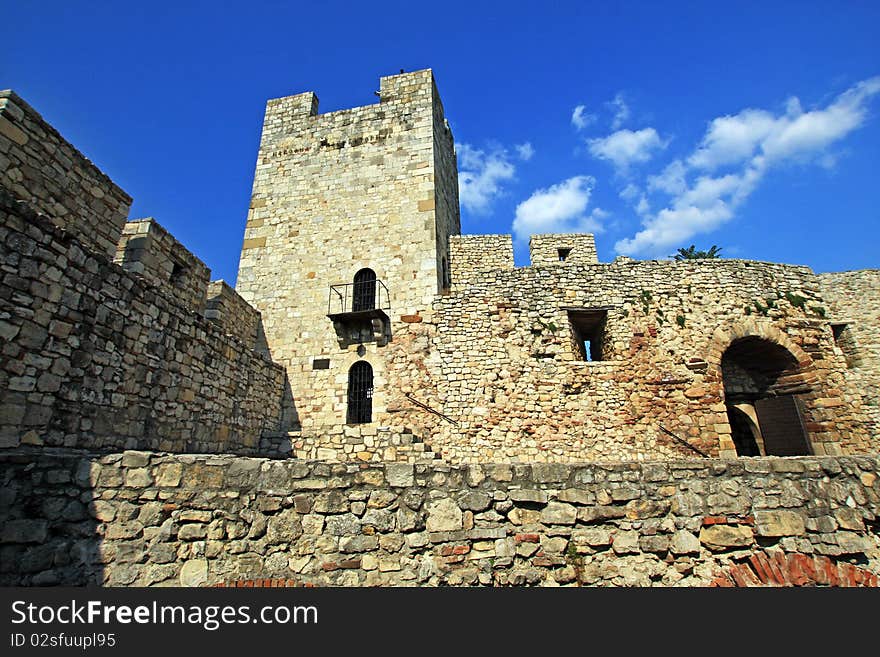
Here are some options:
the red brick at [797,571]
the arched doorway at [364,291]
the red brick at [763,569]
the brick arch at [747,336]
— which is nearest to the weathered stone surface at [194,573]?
the red brick at [763,569]

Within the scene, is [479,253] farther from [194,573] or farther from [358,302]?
[194,573]

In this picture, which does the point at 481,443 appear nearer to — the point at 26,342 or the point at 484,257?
the point at 484,257

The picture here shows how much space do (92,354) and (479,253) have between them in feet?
33.6

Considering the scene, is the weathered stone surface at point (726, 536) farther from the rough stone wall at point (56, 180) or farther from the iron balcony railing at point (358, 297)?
the iron balcony railing at point (358, 297)

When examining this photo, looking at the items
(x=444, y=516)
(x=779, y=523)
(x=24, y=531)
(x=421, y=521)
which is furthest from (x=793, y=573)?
(x=24, y=531)

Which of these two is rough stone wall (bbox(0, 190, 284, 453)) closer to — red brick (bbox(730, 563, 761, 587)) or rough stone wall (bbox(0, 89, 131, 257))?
rough stone wall (bbox(0, 89, 131, 257))

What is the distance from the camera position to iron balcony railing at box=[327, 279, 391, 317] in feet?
38.1

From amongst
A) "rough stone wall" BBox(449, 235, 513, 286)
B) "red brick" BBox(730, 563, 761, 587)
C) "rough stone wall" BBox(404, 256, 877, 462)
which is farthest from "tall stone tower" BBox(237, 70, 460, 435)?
"red brick" BBox(730, 563, 761, 587)

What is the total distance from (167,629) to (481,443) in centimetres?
761

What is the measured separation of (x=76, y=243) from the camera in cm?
529

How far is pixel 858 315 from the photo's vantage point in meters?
13.0

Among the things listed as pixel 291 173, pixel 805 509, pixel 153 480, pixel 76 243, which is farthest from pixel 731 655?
pixel 291 173

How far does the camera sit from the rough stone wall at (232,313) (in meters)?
9.97

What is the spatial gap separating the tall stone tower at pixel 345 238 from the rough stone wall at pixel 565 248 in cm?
300
